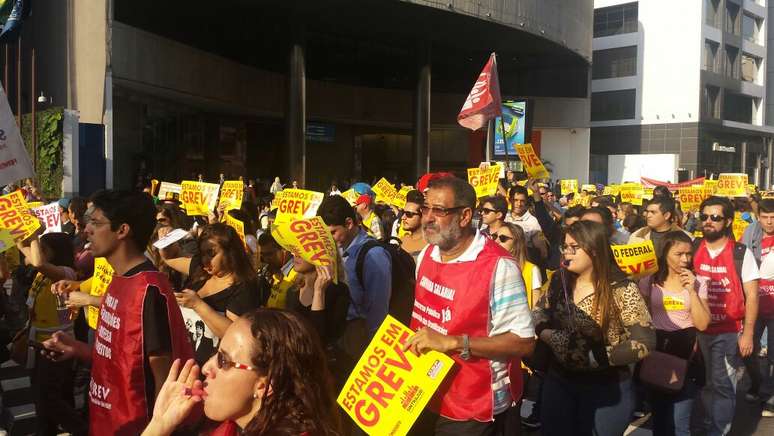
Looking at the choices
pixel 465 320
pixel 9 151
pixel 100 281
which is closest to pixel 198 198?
pixel 9 151

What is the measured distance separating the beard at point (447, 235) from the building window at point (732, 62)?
57802 millimetres

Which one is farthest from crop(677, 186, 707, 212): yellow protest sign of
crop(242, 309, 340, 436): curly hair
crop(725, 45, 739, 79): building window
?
crop(725, 45, 739, 79): building window

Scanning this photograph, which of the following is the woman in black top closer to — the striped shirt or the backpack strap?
the backpack strap

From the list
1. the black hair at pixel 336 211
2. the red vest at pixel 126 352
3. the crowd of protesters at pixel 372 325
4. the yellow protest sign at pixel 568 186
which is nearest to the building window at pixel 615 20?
the yellow protest sign at pixel 568 186

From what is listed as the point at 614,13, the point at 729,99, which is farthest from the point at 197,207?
the point at 729,99

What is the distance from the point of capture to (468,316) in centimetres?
338

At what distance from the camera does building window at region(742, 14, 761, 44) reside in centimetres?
5678

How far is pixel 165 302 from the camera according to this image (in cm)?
311

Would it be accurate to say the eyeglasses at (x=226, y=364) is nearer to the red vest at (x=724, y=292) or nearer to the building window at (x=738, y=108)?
the red vest at (x=724, y=292)

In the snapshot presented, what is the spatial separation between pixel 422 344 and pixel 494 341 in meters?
0.36

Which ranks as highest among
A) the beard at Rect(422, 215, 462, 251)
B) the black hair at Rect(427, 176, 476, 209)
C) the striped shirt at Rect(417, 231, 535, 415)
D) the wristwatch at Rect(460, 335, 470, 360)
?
the black hair at Rect(427, 176, 476, 209)

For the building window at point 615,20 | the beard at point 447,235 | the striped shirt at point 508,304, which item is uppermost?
the building window at point 615,20

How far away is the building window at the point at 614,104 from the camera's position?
5341 cm

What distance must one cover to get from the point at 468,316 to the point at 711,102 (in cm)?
5534
